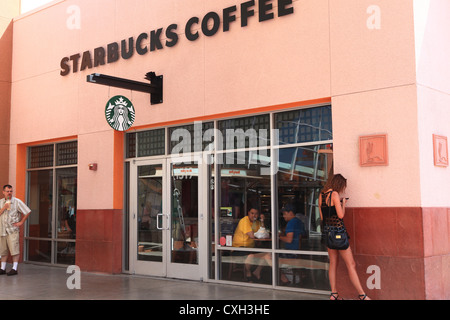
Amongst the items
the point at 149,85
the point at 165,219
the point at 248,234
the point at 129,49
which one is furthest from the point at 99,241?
the point at 129,49

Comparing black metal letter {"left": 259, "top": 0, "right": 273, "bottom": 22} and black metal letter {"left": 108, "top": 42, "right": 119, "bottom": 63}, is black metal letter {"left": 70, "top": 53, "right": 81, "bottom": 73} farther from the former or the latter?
black metal letter {"left": 259, "top": 0, "right": 273, "bottom": 22}

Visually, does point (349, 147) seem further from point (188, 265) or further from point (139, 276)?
point (139, 276)

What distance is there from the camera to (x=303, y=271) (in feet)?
25.3

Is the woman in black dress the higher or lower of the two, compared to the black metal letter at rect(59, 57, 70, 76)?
lower

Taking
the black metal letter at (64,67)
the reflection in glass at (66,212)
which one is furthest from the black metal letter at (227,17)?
the reflection in glass at (66,212)

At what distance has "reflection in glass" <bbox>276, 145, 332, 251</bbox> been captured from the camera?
7598 millimetres

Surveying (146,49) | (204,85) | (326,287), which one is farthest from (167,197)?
(326,287)

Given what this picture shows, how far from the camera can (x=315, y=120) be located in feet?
25.4

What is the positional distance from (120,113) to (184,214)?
→ 220cm

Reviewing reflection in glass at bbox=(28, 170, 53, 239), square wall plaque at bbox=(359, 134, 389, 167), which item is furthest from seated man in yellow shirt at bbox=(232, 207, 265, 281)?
reflection in glass at bbox=(28, 170, 53, 239)

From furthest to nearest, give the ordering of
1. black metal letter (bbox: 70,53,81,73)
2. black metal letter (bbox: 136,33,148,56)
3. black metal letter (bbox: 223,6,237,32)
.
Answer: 1. black metal letter (bbox: 70,53,81,73)
2. black metal letter (bbox: 136,33,148,56)
3. black metal letter (bbox: 223,6,237,32)

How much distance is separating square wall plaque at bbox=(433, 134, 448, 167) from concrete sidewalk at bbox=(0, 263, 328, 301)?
2506 mm
